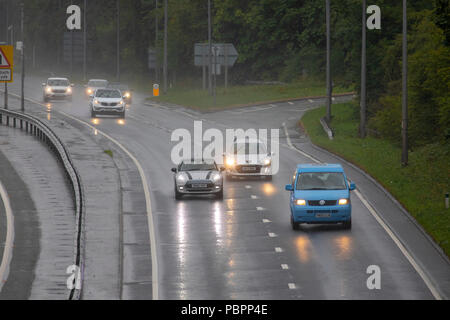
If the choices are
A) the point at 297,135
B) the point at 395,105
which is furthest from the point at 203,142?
the point at 395,105

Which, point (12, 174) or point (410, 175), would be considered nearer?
point (410, 175)

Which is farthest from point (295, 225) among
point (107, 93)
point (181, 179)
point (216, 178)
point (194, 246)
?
point (107, 93)

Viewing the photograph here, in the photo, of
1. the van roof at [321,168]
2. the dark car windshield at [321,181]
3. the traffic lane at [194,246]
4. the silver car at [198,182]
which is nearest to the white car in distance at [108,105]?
the traffic lane at [194,246]

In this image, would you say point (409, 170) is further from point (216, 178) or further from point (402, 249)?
point (402, 249)

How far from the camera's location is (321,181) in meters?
30.8

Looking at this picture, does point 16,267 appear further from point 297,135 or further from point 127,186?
point 297,135

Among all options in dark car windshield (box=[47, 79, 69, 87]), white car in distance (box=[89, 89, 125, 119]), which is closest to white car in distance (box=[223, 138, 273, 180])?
white car in distance (box=[89, 89, 125, 119])

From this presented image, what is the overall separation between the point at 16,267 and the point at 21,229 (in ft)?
18.3

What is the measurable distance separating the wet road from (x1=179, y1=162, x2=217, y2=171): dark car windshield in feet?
3.61

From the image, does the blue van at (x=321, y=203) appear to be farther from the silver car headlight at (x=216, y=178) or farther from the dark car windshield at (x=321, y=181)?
the silver car headlight at (x=216, y=178)

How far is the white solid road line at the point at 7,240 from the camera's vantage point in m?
26.8

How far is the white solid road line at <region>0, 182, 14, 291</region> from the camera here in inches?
1056

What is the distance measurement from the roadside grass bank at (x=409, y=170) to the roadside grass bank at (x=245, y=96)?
Answer: 14.1 metres
